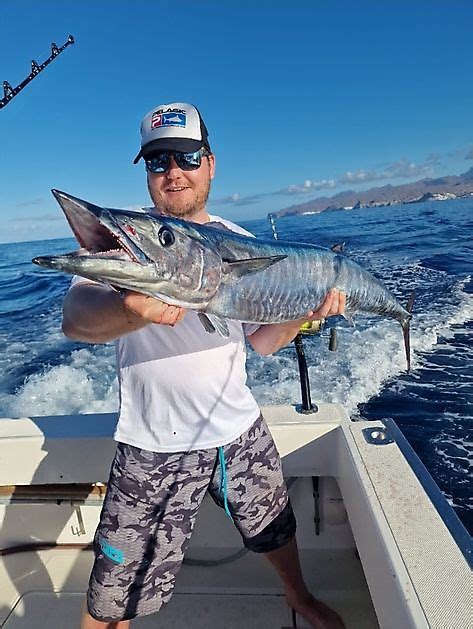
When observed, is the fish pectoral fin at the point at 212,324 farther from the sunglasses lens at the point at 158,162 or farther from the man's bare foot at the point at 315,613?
the man's bare foot at the point at 315,613

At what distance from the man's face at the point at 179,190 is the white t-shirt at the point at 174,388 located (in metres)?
0.44

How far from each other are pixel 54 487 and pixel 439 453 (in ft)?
11.9

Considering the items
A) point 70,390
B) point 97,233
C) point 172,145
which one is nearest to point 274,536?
point 97,233

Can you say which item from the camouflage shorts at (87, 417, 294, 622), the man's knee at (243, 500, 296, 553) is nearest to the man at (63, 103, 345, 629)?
the camouflage shorts at (87, 417, 294, 622)

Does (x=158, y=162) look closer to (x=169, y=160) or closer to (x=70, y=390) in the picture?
(x=169, y=160)

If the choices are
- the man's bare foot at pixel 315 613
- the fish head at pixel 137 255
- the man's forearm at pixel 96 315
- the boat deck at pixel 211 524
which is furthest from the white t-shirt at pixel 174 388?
the man's bare foot at pixel 315 613

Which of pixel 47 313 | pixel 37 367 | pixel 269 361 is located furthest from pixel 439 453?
pixel 47 313

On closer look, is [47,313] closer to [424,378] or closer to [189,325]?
[424,378]

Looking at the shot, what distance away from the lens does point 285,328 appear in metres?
2.06

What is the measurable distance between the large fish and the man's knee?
2.92 feet

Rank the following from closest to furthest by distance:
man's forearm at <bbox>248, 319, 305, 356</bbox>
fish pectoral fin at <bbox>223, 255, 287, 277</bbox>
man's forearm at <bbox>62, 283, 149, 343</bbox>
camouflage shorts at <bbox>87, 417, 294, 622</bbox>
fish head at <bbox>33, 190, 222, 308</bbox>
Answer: fish head at <bbox>33, 190, 222, 308</bbox>
man's forearm at <bbox>62, 283, 149, 343</bbox>
fish pectoral fin at <bbox>223, 255, 287, 277</bbox>
camouflage shorts at <bbox>87, 417, 294, 622</bbox>
man's forearm at <bbox>248, 319, 305, 356</bbox>

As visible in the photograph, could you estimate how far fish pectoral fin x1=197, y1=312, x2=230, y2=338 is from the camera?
155 cm

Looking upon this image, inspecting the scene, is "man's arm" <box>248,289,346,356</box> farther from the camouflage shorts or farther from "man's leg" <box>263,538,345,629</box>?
"man's leg" <box>263,538,345,629</box>

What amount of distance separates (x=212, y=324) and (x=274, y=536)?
3.60 feet
